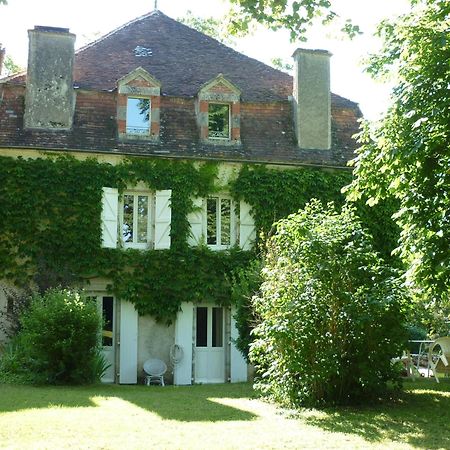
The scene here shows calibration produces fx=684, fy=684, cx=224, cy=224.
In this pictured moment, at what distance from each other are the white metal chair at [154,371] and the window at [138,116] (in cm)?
604

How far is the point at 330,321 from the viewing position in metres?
9.95

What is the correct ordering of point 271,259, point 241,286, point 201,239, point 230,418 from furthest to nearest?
point 201,239, point 241,286, point 271,259, point 230,418

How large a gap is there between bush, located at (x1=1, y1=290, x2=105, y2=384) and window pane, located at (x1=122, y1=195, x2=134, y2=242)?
3729mm

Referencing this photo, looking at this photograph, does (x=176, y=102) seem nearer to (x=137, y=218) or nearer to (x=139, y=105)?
(x=139, y=105)

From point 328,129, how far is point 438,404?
10940 mm

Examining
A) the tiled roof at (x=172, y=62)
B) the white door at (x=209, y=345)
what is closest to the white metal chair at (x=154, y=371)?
the white door at (x=209, y=345)

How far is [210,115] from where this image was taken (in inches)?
751

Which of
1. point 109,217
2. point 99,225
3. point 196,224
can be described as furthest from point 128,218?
point 196,224

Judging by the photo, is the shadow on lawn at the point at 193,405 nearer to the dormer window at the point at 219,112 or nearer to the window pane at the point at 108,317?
the window pane at the point at 108,317

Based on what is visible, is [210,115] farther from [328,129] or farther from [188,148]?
[328,129]

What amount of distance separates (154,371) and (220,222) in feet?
14.0

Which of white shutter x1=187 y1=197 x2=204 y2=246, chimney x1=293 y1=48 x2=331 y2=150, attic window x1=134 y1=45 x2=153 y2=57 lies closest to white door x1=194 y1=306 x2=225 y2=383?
white shutter x1=187 y1=197 x2=204 y2=246

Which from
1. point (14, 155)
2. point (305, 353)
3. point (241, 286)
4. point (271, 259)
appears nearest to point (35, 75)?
point (14, 155)

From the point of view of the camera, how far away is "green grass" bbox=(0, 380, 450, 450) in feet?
23.2
